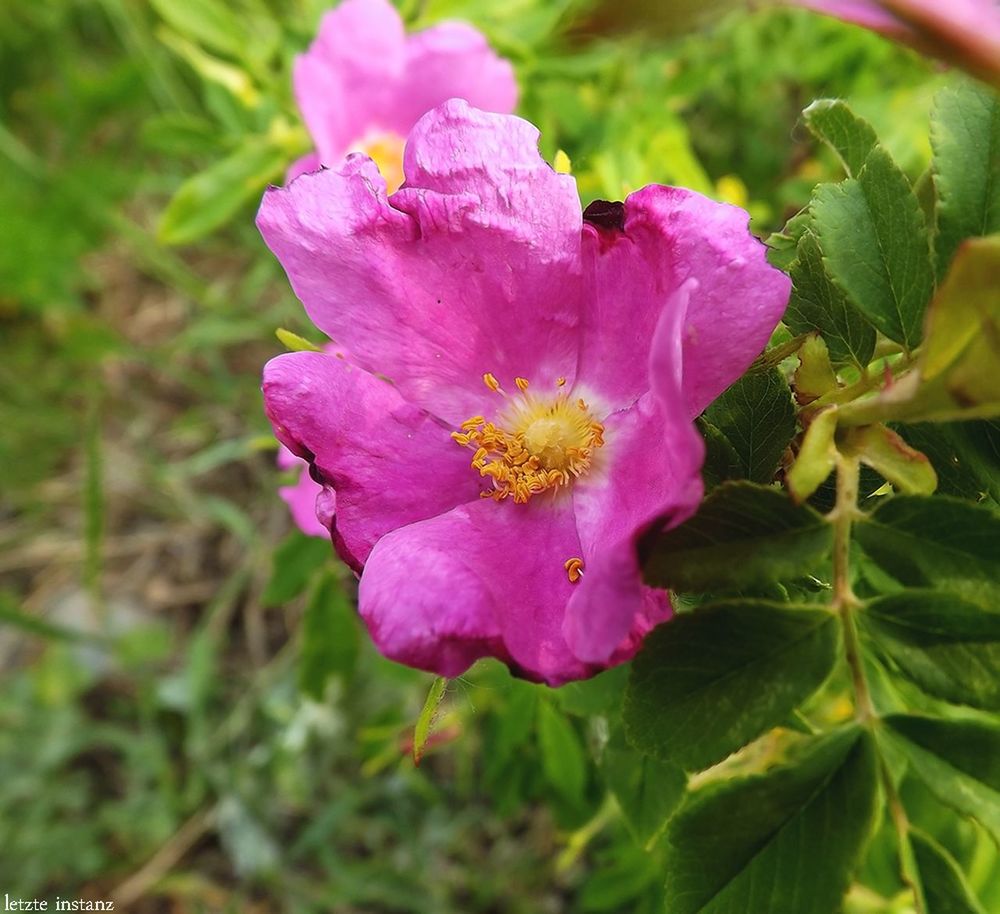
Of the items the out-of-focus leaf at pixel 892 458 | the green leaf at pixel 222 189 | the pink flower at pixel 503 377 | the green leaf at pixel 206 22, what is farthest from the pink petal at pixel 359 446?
the green leaf at pixel 206 22

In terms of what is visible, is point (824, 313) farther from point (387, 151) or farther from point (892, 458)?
point (387, 151)

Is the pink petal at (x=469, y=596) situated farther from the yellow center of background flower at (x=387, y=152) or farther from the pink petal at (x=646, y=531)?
the yellow center of background flower at (x=387, y=152)

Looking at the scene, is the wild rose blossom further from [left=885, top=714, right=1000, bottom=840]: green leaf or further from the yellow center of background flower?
[left=885, top=714, right=1000, bottom=840]: green leaf

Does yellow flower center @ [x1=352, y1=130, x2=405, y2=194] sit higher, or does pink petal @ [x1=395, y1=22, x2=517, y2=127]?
pink petal @ [x1=395, y1=22, x2=517, y2=127]

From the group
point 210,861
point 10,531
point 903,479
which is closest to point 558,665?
point 903,479

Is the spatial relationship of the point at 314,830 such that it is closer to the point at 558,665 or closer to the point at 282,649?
the point at 282,649

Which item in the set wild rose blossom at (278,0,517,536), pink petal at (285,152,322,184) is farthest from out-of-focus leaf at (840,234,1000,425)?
pink petal at (285,152,322,184)
